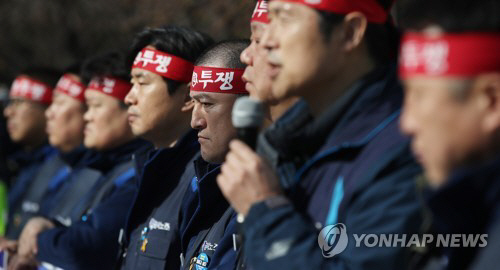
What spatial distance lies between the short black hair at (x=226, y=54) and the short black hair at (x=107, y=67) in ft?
5.20

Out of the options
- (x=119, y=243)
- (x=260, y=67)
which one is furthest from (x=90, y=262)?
(x=260, y=67)

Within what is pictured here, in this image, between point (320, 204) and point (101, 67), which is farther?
point (101, 67)

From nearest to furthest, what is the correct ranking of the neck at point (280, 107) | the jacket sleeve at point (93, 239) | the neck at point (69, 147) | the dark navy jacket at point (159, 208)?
the neck at point (280, 107), the dark navy jacket at point (159, 208), the jacket sleeve at point (93, 239), the neck at point (69, 147)

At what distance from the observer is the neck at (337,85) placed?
2.93 meters

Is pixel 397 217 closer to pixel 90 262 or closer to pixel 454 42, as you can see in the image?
pixel 454 42

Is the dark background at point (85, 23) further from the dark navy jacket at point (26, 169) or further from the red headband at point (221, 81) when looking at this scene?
the red headband at point (221, 81)

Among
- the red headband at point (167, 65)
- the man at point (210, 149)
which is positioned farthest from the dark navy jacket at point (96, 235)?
the man at point (210, 149)

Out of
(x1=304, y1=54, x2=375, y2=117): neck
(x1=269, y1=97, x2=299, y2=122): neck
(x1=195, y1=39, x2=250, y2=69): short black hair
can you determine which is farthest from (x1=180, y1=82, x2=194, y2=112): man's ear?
(x1=304, y1=54, x2=375, y2=117): neck

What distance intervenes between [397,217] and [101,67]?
429 centimetres

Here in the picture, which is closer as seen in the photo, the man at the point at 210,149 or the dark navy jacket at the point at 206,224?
the dark navy jacket at the point at 206,224

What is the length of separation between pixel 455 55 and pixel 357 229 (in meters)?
0.66

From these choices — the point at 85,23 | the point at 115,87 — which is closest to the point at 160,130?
the point at 115,87

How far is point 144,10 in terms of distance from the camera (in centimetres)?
854

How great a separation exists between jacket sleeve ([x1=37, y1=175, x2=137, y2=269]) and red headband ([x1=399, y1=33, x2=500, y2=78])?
3513mm
